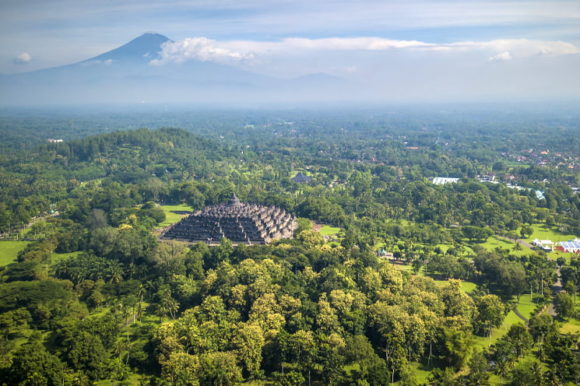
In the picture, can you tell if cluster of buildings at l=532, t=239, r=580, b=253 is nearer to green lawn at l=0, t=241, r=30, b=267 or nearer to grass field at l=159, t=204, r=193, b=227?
grass field at l=159, t=204, r=193, b=227

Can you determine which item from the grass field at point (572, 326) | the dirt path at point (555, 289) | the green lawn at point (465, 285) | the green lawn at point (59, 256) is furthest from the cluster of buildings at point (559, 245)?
the green lawn at point (59, 256)

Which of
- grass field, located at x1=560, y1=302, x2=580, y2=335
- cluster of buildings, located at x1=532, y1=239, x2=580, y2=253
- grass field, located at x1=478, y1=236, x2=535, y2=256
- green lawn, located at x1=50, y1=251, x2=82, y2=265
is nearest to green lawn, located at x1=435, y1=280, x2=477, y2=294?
grass field, located at x1=560, y1=302, x2=580, y2=335

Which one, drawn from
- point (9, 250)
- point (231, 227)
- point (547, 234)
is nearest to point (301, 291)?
point (231, 227)

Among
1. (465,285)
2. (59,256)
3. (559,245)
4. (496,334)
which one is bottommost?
(496,334)

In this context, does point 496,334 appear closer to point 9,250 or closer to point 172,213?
point 172,213

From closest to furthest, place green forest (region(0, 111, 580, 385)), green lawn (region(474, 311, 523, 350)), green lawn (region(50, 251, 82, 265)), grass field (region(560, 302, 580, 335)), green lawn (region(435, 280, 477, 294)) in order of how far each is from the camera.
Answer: green forest (region(0, 111, 580, 385)), green lawn (region(474, 311, 523, 350)), grass field (region(560, 302, 580, 335)), green lawn (region(435, 280, 477, 294)), green lawn (region(50, 251, 82, 265))

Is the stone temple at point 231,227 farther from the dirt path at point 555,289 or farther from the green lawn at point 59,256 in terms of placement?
the dirt path at point 555,289
